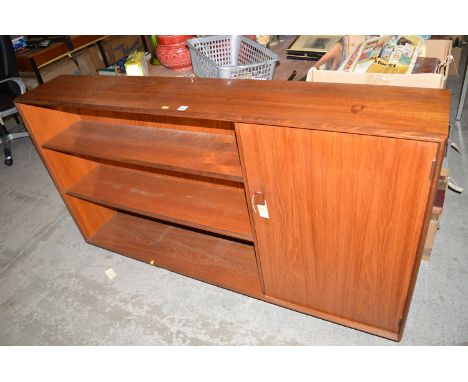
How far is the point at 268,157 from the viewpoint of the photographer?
1.19 meters

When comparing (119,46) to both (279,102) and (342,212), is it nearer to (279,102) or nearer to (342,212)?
(279,102)

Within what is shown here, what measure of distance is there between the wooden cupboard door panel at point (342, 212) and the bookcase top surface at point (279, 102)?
38mm

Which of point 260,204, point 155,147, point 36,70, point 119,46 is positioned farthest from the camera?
point 119,46

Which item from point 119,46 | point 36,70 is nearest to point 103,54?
point 119,46

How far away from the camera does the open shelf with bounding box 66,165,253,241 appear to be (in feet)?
5.54

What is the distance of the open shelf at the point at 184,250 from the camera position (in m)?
1.92

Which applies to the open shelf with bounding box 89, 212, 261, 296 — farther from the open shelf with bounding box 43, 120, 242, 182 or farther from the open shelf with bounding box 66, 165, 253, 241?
the open shelf with bounding box 43, 120, 242, 182

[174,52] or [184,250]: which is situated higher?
[174,52]

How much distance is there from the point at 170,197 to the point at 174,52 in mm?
810

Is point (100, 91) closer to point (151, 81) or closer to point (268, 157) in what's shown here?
point (151, 81)

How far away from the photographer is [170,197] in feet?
6.26

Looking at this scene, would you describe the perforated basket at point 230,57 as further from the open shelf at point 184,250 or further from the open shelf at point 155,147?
the open shelf at point 184,250

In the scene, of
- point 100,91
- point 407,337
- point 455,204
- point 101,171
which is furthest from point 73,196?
point 455,204
